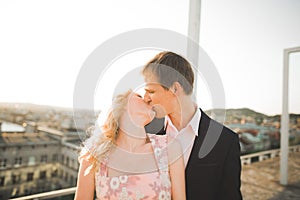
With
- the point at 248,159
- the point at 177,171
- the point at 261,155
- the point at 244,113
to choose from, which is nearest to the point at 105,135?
the point at 177,171

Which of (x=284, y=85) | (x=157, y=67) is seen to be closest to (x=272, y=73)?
(x=284, y=85)

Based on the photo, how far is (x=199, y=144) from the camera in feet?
3.87

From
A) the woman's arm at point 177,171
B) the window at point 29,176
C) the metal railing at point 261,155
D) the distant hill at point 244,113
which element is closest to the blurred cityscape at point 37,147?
the window at point 29,176

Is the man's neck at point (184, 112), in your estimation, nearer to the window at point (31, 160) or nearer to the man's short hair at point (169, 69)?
the man's short hair at point (169, 69)

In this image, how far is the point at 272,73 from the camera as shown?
2.44 m

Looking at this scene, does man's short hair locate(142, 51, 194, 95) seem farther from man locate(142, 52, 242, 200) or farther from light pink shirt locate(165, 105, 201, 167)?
light pink shirt locate(165, 105, 201, 167)

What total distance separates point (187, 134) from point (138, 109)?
320 millimetres

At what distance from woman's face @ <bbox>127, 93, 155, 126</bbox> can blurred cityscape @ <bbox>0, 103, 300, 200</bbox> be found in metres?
0.18

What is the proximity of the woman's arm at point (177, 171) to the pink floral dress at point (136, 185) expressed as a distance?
0.02 m

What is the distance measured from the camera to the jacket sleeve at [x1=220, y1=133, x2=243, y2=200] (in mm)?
1139

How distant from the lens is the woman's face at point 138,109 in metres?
1.12

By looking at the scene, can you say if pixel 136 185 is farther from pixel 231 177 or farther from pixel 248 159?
pixel 248 159

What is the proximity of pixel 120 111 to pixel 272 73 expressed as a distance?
1.92m

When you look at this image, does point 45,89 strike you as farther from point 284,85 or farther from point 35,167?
point 284,85
